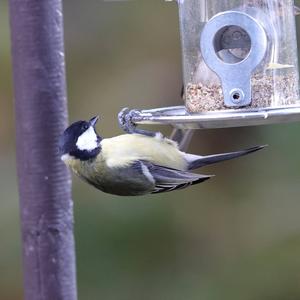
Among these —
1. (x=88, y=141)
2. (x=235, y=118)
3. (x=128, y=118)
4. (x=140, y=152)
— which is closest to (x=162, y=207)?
(x=140, y=152)

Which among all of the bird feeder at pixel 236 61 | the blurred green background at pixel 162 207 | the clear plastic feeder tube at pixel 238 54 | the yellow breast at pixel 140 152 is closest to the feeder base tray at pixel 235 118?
the bird feeder at pixel 236 61

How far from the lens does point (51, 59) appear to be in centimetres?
238

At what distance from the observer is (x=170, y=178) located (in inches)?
114

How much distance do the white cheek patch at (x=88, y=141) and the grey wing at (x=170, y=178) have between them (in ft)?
0.56

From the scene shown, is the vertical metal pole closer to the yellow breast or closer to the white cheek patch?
the white cheek patch

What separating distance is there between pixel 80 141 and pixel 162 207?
1.86 meters

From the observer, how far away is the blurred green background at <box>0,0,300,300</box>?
15.2ft

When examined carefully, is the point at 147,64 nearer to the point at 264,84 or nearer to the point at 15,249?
the point at 15,249

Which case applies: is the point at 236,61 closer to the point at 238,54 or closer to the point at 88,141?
the point at 238,54

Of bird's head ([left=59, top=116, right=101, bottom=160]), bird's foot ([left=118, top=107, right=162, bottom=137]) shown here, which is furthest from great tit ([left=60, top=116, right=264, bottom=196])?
bird's foot ([left=118, top=107, right=162, bottom=137])

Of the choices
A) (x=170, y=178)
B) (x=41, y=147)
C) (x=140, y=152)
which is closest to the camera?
(x=41, y=147)

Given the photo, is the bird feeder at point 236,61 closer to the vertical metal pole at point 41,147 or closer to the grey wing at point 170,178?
the grey wing at point 170,178

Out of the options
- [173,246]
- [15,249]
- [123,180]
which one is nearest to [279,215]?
[173,246]

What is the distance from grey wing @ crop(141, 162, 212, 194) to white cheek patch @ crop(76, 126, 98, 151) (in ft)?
0.56
